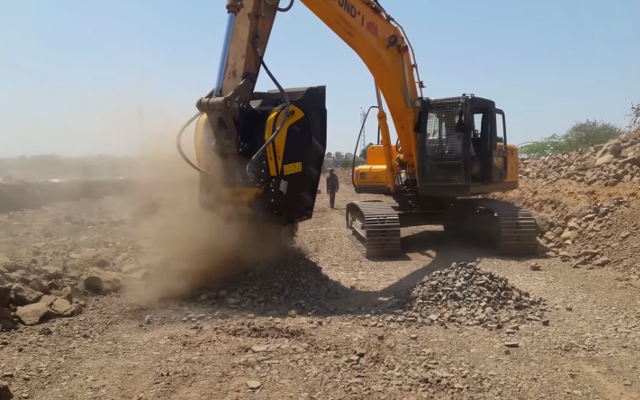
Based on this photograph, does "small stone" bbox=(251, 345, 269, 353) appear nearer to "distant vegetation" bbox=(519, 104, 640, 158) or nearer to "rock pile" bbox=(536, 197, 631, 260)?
"rock pile" bbox=(536, 197, 631, 260)

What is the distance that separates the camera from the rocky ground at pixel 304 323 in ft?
13.5

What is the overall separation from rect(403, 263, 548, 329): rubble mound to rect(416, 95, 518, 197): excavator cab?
9.82 ft

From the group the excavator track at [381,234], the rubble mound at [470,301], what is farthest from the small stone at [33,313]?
the excavator track at [381,234]

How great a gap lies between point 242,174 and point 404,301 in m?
2.14

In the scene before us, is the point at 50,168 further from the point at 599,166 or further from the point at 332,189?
the point at 599,166

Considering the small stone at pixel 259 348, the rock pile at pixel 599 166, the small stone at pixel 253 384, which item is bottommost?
the small stone at pixel 253 384

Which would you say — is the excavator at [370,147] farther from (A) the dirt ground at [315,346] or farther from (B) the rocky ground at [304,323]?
(A) the dirt ground at [315,346]

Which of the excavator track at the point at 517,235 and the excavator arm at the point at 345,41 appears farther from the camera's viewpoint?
the excavator track at the point at 517,235

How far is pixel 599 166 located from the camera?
13.9m

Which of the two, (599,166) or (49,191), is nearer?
(599,166)

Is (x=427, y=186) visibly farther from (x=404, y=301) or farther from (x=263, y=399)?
(x=263, y=399)

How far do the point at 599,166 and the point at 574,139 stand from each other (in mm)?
15779

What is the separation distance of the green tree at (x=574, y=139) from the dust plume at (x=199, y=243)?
78.3 ft

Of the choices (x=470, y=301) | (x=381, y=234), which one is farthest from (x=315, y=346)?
(x=381, y=234)
